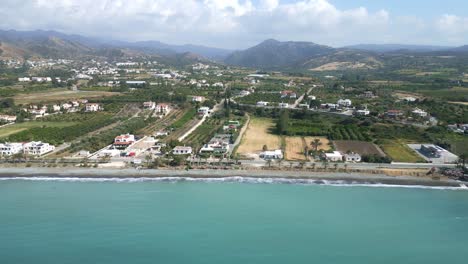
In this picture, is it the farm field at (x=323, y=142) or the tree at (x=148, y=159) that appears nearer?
the tree at (x=148, y=159)

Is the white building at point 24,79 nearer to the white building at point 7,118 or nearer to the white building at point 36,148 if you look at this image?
the white building at point 7,118

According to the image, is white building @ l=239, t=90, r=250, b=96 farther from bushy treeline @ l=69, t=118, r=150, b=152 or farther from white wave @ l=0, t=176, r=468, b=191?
white wave @ l=0, t=176, r=468, b=191

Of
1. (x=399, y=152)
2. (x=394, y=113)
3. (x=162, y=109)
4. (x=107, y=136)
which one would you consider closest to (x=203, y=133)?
(x=107, y=136)

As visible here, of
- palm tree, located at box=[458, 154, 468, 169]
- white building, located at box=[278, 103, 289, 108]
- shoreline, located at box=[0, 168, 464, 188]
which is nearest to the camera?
shoreline, located at box=[0, 168, 464, 188]

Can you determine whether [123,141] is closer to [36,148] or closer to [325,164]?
[36,148]

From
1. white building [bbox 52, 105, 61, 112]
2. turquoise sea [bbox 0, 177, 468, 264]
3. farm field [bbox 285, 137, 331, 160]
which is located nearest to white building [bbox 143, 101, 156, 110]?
white building [bbox 52, 105, 61, 112]

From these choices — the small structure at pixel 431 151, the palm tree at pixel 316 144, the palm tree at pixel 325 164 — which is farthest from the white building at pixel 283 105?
the palm tree at pixel 325 164

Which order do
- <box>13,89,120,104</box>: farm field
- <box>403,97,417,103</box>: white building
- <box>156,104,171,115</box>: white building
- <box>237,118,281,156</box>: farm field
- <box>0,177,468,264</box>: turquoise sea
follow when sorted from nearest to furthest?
<box>0,177,468,264</box>: turquoise sea
<box>237,118,281,156</box>: farm field
<box>156,104,171,115</box>: white building
<box>13,89,120,104</box>: farm field
<box>403,97,417,103</box>: white building

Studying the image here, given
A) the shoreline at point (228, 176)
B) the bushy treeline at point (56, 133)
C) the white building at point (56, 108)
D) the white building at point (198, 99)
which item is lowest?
the shoreline at point (228, 176)
